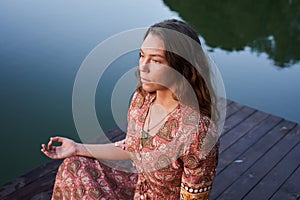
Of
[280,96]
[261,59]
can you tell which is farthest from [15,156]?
[261,59]

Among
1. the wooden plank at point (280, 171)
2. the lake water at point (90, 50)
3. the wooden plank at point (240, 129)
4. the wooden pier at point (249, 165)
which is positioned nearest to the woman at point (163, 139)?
the wooden pier at point (249, 165)

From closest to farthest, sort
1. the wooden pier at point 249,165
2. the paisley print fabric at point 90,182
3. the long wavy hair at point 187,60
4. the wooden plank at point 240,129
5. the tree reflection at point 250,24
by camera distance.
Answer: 1. the long wavy hair at point 187,60
2. the paisley print fabric at point 90,182
3. the wooden pier at point 249,165
4. the wooden plank at point 240,129
5. the tree reflection at point 250,24

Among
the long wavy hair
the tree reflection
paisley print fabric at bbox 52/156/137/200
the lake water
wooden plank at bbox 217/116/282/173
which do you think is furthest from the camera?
the tree reflection

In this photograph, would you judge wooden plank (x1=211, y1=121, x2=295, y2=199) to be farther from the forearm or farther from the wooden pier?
the forearm

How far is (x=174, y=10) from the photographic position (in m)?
5.33

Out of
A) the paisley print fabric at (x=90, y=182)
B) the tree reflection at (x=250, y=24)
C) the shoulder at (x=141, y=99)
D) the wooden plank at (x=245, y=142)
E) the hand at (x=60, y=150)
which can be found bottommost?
the tree reflection at (x=250, y=24)

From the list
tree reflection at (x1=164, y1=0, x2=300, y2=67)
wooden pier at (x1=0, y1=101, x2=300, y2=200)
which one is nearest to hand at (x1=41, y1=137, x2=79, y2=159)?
wooden pier at (x1=0, y1=101, x2=300, y2=200)

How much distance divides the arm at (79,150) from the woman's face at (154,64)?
36 cm

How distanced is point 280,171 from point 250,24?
136 inches

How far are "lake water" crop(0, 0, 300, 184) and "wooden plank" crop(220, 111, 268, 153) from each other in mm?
807

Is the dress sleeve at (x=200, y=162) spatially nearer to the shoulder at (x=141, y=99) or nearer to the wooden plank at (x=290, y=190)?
the shoulder at (x=141, y=99)

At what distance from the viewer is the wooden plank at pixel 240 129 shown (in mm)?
2217

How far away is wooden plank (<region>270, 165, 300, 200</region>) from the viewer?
1.83m

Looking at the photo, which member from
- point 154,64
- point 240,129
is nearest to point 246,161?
point 240,129
